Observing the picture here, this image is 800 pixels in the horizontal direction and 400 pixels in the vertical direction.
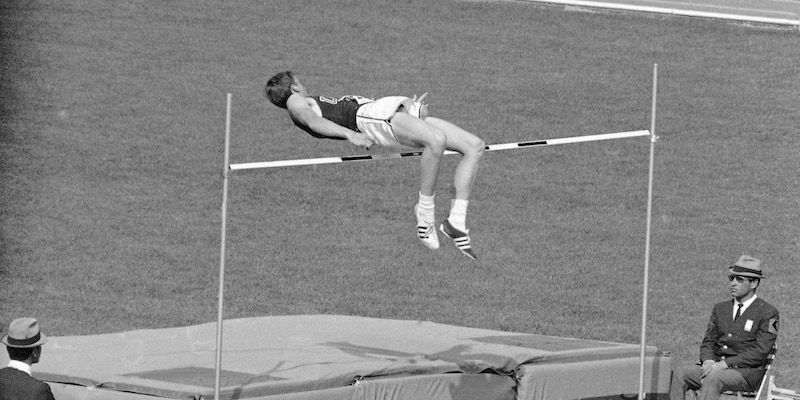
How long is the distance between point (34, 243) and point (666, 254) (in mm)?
8073

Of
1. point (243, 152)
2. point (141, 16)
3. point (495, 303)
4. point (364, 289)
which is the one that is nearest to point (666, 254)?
point (495, 303)

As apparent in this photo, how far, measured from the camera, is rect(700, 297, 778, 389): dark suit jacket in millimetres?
9602

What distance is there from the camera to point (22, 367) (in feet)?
21.9

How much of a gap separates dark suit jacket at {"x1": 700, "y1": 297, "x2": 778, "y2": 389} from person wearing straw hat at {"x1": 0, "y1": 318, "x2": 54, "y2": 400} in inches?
205

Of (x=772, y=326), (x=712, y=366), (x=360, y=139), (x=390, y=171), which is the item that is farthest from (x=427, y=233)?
(x=390, y=171)

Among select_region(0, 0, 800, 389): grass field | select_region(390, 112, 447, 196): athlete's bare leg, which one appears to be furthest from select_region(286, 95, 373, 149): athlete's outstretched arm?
select_region(0, 0, 800, 389): grass field

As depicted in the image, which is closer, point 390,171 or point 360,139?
point 360,139

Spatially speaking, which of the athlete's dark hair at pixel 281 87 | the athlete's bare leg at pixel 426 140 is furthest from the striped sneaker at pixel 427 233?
the athlete's dark hair at pixel 281 87

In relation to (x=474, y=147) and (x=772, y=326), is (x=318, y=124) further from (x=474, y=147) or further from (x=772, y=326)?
(x=772, y=326)

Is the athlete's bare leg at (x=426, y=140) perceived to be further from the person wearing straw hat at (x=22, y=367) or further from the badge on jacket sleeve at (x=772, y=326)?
the badge on jacket sleeve at (x=772, y=326)

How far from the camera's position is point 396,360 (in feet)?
28.6

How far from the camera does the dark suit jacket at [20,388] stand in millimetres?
6551

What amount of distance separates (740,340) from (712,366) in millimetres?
297

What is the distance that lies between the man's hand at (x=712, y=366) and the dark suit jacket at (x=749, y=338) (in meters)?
0.05
